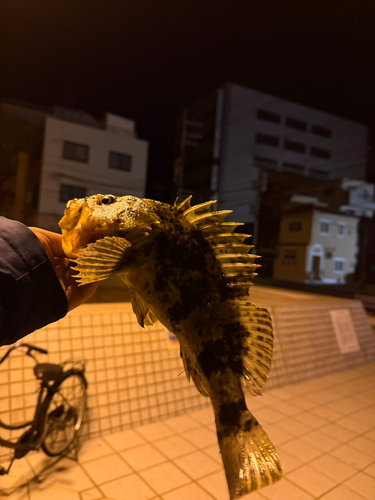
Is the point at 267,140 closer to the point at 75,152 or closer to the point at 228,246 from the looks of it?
the point at 75,152

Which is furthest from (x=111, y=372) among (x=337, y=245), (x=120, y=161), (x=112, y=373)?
(x=337, y=245)

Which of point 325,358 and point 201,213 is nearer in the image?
point 201,213

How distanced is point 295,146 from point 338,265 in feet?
40.9

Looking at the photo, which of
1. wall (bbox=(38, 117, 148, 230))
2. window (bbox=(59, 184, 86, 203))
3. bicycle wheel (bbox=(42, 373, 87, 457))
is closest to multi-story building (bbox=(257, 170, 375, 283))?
wall (bbox=(38, 117, 148, 230))

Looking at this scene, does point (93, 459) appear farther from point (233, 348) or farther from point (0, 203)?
point (0, 203)

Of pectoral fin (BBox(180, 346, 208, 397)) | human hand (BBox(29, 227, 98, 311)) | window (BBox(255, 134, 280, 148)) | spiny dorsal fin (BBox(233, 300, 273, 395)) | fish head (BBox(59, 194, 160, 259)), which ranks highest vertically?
window (BBox(255, 134, 280, 148))

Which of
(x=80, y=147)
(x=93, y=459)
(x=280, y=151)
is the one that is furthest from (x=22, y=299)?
(x=280, y=151)

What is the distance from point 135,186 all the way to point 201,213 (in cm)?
1167

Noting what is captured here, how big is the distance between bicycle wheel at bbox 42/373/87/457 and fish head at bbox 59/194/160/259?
204 cm

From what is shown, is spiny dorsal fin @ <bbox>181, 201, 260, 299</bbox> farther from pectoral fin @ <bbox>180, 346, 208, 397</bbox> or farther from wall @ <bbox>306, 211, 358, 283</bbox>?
wall @ <bbox>306, 211, 358, 283</bbox>

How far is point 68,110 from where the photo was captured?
454 inches

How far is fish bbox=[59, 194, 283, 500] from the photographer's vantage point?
3.94 feet

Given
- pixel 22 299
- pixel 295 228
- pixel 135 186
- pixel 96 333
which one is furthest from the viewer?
pixel 295 228

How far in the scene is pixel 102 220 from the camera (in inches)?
47.2
